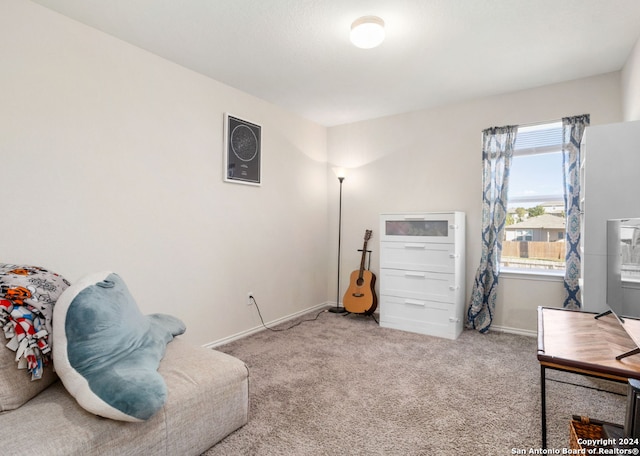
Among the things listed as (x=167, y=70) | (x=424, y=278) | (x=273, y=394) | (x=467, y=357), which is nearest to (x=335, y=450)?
(x=273, y=394)

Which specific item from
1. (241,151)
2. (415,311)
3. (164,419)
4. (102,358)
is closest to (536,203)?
(415,311)

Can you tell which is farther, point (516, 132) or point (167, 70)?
point (516, 132)

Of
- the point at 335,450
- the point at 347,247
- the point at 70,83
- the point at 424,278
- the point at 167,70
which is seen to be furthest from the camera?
the point at 347,247

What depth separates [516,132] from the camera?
3.35 metres

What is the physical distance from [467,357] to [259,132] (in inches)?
113

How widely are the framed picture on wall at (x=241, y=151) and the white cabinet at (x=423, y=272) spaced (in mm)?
1484

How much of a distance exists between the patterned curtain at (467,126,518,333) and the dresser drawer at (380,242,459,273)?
0.41 m

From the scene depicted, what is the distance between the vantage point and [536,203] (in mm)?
3416

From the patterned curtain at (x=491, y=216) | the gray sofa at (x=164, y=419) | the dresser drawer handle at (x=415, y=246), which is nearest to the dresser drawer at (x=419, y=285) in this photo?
the dresser drawer handle at (x=415, y=246)

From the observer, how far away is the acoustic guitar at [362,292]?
3947mm

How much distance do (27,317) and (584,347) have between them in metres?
2.49

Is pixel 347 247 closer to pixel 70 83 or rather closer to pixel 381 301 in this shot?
pixel 381 301

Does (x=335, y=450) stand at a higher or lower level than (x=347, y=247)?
lower

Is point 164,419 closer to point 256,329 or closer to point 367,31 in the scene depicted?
point 256,329
